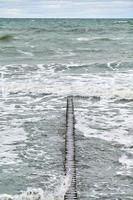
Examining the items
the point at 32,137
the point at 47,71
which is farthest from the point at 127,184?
the point at 47,71

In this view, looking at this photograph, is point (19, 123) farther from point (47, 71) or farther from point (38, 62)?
point (38, 62)

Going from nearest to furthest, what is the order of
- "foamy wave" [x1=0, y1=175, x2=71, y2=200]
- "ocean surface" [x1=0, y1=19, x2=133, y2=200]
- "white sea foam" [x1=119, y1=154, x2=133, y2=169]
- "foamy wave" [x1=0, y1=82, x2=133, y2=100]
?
"foamy wave" [x1=0, y1=175, x2=71, y2=200] < "ocean surface" [x1=0, y1=19, x2=133, y2=200] < "white sea foam" [x1=119, y1=154, x2=133, y2=169] < "foamy wave" [x1=0, y1=82, x2=133, y2=100]

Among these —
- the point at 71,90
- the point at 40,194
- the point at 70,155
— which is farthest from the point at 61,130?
the point at 71,90

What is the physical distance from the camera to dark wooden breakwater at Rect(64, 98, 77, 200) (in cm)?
615

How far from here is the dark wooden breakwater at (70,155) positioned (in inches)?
242

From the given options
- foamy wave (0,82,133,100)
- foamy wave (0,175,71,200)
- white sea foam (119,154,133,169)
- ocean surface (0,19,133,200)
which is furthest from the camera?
foamy wave (0,82,133,100)

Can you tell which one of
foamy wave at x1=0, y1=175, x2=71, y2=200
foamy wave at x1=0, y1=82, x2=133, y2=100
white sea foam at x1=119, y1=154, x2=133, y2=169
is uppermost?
foamy wave at x1=0, y1=82, x2=133, y2=100

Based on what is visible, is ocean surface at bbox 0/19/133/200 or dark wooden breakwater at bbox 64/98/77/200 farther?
ocean surface at bbox 0/19/133/200

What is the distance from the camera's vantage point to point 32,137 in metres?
9.20

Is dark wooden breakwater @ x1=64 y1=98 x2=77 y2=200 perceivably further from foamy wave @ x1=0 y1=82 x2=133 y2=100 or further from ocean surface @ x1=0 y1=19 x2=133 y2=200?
foamy wave @ x1=0 y1=82 x2=133 y2=100

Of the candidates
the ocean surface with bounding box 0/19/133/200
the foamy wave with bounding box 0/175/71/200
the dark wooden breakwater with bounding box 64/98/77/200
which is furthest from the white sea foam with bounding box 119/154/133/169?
the foamy wave with bounding box 0/175/71/200

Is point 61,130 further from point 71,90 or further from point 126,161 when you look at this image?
point 71,90

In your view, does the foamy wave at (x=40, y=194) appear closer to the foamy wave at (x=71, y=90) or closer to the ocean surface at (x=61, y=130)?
the ocean surface at (x=61, y=130)

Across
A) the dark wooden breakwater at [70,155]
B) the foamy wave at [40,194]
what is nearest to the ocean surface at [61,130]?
the foamy wave at [40,194]
